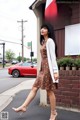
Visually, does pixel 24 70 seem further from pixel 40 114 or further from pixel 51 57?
pixel 51 57

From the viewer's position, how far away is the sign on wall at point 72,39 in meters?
8.97

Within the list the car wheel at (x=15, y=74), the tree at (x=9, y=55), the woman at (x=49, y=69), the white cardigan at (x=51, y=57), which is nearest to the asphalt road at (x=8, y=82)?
the car wheel at (x=15, y=74)

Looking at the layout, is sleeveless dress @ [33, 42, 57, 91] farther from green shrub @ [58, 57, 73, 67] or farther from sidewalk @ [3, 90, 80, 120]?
green shrub @ [58, 57, 73, 67]

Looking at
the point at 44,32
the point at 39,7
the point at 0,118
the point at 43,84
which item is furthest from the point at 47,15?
the point at 0,118

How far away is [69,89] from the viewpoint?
8.24 m

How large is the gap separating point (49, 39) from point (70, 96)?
1.76 m

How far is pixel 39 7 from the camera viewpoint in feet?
31.4

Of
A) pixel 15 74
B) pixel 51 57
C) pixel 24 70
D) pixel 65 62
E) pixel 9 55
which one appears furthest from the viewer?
pixel 9 55

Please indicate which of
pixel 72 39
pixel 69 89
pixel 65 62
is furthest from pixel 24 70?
pixel 69 89

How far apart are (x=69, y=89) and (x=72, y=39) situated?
56.5 inches

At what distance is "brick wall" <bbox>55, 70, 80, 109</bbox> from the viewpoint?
8.05 m

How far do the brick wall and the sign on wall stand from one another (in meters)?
0.83

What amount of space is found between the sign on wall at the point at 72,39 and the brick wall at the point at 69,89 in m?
0.83

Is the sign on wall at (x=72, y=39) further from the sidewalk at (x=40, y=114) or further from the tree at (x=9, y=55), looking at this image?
the tree at (x=9, y=55)
